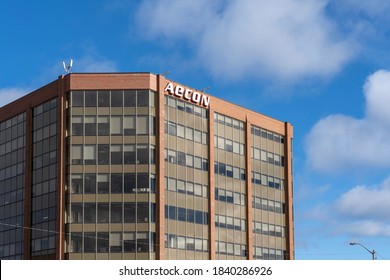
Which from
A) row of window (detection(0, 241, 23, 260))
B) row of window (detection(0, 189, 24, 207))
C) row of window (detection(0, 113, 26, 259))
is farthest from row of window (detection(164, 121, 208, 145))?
row of window (detection(0, 241, 23, 260))

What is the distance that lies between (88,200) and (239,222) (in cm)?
2033

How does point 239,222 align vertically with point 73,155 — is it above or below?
below

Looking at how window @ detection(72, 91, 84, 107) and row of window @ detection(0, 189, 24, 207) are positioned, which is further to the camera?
row of window @ detection(0, 189, 24, 207)

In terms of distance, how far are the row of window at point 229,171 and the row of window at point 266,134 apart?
5808mm

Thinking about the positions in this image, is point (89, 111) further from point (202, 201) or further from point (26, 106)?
point (202, 201)

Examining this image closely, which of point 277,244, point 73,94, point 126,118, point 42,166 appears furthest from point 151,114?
point 277,244

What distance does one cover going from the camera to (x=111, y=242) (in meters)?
76.1

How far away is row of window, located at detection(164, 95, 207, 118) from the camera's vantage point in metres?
80.7

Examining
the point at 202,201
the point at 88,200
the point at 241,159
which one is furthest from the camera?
the point at 241,159

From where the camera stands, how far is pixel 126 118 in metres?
78.0

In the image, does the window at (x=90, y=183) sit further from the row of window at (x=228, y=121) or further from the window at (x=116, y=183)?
the row of window at (x=228, y=121)

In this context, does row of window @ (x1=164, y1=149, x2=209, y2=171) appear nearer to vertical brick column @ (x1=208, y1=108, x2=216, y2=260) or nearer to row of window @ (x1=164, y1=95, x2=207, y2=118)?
vertical brick column @ (x1=208, y1=108, x2=216, y2=260)

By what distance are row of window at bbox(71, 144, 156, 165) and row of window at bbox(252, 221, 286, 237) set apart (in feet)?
64.0

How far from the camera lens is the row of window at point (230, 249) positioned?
84.1 metres
